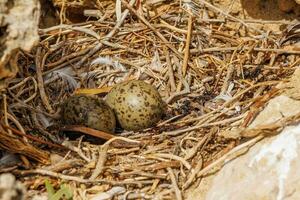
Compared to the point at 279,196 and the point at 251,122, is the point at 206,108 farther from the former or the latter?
the point at 279,196

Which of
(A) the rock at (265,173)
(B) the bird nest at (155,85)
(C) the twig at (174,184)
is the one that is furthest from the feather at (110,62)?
(A) the rock at (265,173)

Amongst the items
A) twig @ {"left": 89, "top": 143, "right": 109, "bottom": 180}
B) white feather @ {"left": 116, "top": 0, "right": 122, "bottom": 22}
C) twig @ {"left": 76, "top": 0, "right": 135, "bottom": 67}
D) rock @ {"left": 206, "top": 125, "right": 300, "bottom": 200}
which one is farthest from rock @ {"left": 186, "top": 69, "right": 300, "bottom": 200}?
white feather @ {"left": 116, "top": 0, "right": 122, "bottom": 22}

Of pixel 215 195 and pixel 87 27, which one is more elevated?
pixel 87 27

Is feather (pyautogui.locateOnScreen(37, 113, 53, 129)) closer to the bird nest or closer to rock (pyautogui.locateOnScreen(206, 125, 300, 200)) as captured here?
the bird nest

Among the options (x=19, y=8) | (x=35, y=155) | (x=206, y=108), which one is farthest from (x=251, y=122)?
(x=19, y=8)

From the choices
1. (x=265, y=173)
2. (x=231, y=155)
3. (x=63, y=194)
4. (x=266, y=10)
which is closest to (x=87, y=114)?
(x=63, y=194)
